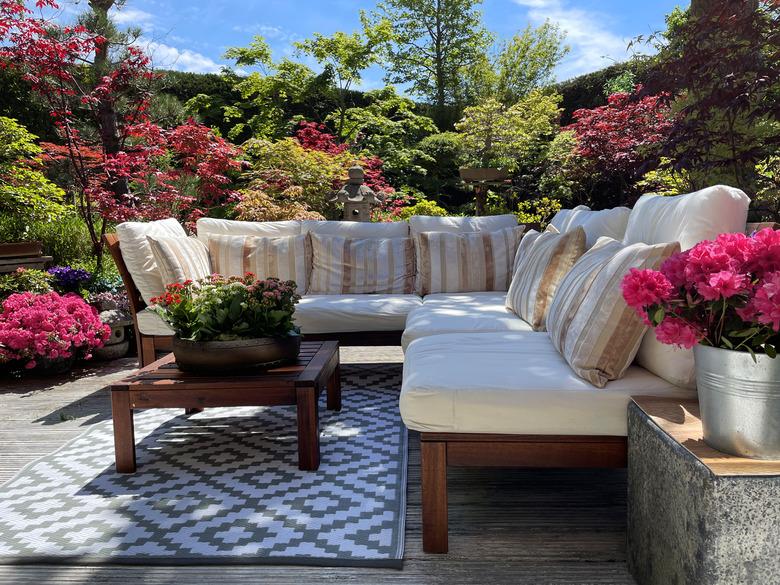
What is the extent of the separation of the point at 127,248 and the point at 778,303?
295 cm

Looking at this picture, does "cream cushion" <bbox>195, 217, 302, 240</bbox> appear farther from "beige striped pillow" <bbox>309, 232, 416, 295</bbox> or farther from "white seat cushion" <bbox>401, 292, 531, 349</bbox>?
"white seat cushion" <bbox>401, 292, 531, 349</bbox>

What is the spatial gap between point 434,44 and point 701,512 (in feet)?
Result: 40.3

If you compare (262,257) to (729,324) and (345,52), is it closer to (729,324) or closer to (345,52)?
(729,324)

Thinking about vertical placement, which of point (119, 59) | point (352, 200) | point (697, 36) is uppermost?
point (119, 59)

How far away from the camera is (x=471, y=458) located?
1568 mm

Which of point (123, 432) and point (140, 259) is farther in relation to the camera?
point (140, 259)

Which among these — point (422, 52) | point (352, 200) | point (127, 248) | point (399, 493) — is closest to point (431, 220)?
point (352, 200)

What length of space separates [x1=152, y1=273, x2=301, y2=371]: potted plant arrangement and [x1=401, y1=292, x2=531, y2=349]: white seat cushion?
607 millimetres

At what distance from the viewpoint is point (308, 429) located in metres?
2.10

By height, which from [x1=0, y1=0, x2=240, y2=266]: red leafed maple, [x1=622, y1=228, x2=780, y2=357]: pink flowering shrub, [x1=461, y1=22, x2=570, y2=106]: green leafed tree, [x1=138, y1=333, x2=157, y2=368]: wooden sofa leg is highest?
[x1=461, y1=22, x2=570, y2=106]: green leafed tree

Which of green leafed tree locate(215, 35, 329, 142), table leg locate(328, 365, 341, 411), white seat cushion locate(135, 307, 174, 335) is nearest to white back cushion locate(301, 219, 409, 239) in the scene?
white seat cushion locate(135, 307, 174, 335)

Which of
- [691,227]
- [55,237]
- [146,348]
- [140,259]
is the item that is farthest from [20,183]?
[691,227]

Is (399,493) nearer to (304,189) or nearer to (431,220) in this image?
(431,220)

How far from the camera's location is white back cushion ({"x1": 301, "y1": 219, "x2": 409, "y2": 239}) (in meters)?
3.85
